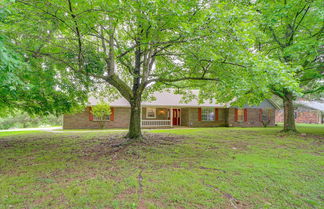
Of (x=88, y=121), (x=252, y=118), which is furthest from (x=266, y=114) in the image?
(x=88, y=121)

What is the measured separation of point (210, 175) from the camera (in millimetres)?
4352

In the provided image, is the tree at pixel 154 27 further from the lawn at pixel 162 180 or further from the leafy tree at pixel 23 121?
the leafy tree at pixel 23 121

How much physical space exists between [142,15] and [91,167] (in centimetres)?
427

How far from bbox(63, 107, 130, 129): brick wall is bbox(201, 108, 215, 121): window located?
27.1 feet

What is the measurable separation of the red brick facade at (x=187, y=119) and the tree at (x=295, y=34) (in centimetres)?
824

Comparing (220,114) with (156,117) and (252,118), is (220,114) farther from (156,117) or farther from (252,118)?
(156,117)

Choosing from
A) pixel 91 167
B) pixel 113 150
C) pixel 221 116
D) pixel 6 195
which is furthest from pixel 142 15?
pixel 221 116

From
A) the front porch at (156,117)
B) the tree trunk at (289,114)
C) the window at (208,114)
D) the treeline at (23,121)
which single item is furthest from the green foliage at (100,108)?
the tree trunk at (289,114)

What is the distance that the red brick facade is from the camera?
15.9 metres

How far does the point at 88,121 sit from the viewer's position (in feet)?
52.7

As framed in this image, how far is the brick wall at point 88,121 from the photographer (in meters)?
15.8

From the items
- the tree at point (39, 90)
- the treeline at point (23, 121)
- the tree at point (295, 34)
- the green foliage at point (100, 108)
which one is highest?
the tree at point (295, 34)

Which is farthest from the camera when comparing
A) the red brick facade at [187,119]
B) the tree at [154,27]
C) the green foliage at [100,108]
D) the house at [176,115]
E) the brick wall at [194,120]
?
the brick wall at [194,120]

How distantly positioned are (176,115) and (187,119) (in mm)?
1938
